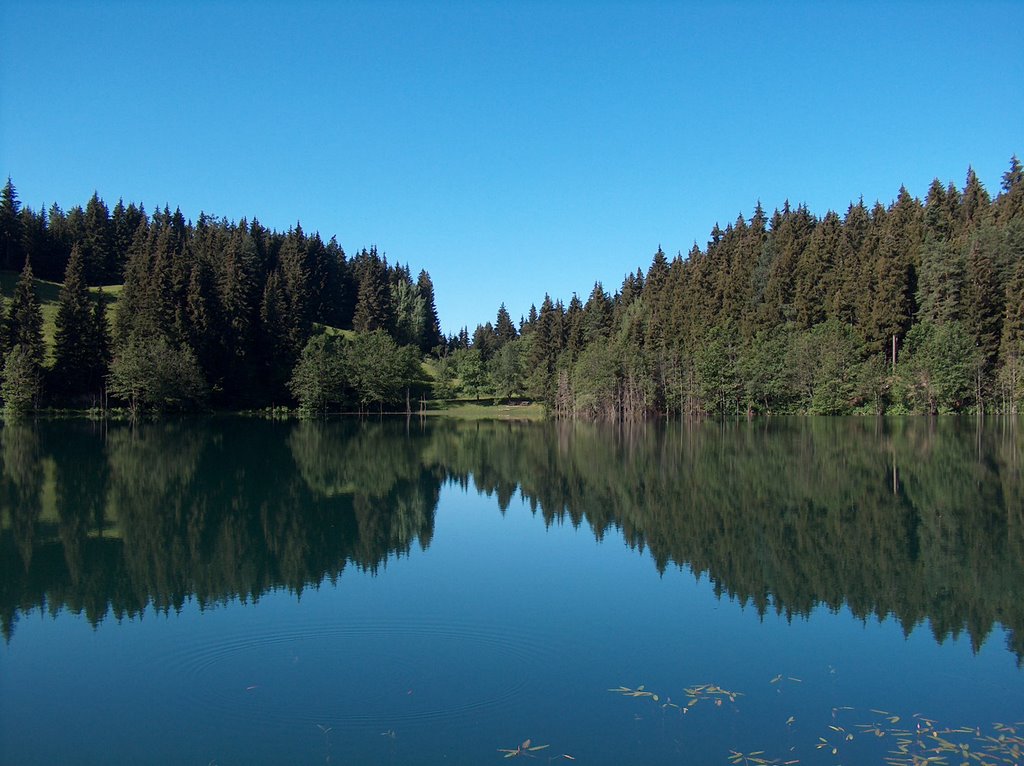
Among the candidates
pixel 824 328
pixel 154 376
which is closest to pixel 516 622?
pixel 154 376

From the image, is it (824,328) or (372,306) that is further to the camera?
(372,306)

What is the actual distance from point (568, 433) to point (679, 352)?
95.2ft

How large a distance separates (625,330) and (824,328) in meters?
24.5

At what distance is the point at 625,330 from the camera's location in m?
97.3

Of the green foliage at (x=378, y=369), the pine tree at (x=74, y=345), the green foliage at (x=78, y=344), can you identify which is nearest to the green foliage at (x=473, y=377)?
the green foliage at (x=378, y=369)

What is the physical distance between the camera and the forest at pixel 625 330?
7369cm

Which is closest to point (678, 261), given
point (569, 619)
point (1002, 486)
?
point (1002, 486)

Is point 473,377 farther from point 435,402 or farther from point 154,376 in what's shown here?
point 154,376

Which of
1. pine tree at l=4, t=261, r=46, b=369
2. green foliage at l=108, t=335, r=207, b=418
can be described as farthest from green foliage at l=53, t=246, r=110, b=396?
green foliage at l=108, t=335, r=207, b=418

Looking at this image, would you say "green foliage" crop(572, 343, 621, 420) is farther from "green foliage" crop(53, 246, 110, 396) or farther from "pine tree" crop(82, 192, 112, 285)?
"pine tree" crop(82, 192, 112, 285)

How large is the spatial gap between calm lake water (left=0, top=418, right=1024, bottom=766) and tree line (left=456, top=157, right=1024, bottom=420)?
48.5 meters

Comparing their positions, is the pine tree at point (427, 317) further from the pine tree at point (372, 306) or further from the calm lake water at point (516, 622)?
the calm lake water at point (516, 622)

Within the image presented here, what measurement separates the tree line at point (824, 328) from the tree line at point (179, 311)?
93.2ft

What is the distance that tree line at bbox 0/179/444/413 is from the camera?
250 feet
